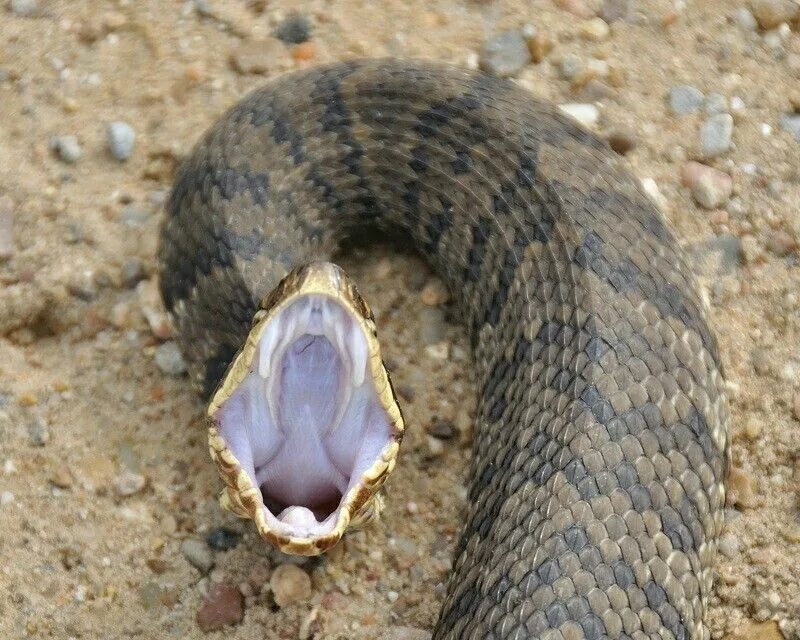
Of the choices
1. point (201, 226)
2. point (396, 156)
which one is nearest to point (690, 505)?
point (396, 156)

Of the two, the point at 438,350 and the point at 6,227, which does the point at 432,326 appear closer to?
the point at 438,350

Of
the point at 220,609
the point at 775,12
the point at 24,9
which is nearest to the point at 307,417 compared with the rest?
the point at 220,609

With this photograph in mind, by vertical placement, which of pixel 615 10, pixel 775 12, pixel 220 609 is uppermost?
pixel 775 12

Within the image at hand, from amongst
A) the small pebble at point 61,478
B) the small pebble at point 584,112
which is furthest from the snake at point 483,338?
the small pebble at point 61,478

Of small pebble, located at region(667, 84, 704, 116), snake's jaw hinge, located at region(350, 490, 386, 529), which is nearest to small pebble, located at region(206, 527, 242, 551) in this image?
snake's jaw hinge, located at region(350, 490, 386, 529)

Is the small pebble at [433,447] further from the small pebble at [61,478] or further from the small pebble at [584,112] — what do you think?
the small pebble at [584,112]
